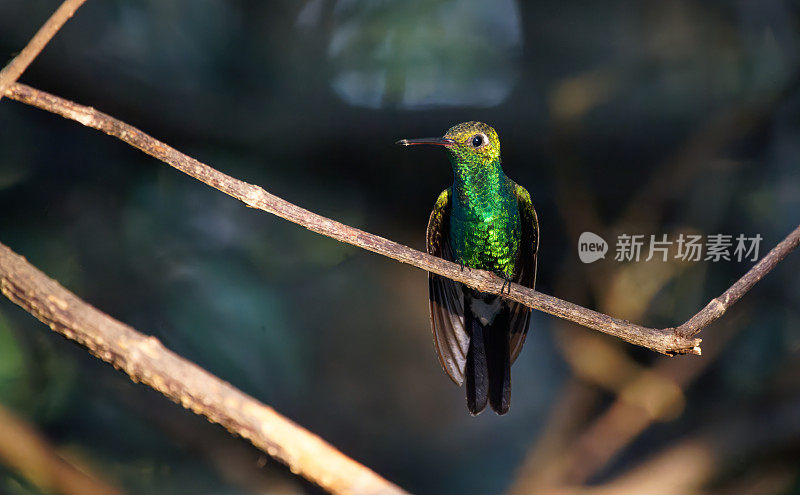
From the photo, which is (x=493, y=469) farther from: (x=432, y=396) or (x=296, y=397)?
(x=296, y=397)

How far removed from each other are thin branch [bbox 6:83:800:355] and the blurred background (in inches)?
18.1

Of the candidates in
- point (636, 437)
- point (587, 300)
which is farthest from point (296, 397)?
point (636, 437)

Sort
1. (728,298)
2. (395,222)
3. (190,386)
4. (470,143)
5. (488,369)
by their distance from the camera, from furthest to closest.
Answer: (395,222)
(488,369)
(470,143)
(728,298)
(190,386)

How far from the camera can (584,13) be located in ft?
5.91

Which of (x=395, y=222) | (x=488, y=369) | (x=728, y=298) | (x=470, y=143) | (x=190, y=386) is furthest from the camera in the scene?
(x=395, y=222)

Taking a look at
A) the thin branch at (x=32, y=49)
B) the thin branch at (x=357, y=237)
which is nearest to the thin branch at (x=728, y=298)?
the thin branch at (x=357, y=237)

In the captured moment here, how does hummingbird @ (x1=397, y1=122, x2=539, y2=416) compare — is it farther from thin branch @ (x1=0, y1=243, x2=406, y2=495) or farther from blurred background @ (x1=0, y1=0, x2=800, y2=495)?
thin branch @ (x1=0, y1=243, x2=406, y2=495)

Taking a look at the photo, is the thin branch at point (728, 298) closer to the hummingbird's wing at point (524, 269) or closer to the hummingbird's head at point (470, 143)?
the hummingbird's wing at point (524, 269)

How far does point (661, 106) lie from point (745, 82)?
0.28m

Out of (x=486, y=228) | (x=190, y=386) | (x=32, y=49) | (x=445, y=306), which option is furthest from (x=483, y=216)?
(x=32, y=49)

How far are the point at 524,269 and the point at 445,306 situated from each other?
0.78ft

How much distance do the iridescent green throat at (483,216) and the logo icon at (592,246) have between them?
15.1 inches

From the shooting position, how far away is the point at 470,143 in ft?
4.61

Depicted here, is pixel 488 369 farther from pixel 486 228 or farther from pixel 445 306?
pixel 486 228
